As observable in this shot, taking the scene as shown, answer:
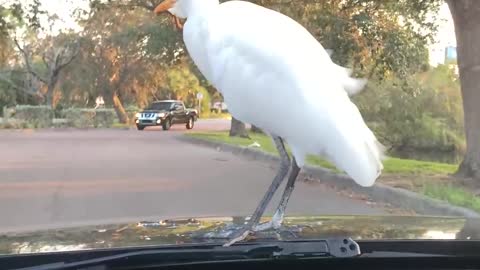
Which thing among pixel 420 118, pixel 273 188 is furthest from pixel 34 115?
pixel 273 188

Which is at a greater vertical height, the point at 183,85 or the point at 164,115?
the point at 183,85

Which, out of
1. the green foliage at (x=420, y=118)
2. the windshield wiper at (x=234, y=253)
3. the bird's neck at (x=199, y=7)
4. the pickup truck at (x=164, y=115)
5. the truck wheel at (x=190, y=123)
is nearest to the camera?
the windshield wiper at (x=234, y=253)

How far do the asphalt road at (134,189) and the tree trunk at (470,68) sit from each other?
259 centimetres

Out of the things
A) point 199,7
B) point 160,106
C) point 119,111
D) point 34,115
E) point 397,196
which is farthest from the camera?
point 119,111

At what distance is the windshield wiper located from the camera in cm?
234

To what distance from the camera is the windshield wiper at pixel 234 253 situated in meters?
2.34

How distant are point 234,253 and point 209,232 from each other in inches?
19.1

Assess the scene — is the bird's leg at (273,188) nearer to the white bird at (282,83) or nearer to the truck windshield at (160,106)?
the white bird at (282,83)

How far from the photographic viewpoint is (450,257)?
250 cm

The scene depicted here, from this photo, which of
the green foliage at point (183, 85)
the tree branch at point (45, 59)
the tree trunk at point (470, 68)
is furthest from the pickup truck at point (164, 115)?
the tree trunk at point (470, 68)

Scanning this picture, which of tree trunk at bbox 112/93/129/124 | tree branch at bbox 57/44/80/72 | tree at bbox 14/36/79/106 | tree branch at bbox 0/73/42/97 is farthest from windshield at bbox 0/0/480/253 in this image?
tree branch at bbox 0/73/42/97

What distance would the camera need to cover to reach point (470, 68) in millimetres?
13805

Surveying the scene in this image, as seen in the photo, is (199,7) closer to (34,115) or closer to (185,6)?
(185,6)

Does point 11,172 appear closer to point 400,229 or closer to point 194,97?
point 400,229
